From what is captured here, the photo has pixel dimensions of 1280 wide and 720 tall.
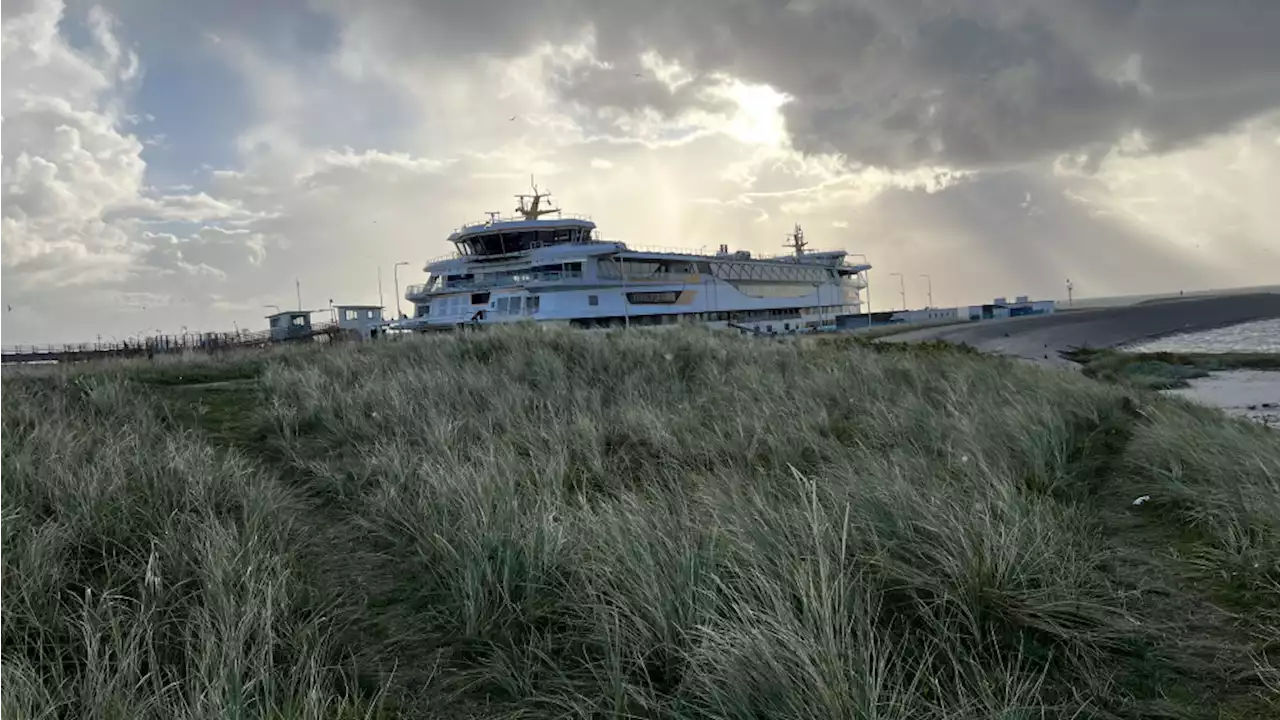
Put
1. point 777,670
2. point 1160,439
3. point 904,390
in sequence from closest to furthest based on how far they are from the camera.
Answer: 1. point 777,670
2. point 1160,439
3. point 904,390

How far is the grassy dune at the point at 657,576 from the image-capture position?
2564mm

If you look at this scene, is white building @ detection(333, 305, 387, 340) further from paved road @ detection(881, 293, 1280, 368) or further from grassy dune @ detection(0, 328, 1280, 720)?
grassy dune @ detection(0, 328, 1280, 720)

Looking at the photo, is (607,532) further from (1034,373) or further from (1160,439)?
(1034,373)

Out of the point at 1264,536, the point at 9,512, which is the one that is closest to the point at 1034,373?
the point at 1264,536

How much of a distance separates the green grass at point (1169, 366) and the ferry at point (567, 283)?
2302cm

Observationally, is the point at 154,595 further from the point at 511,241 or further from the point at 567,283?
the point at 511,241

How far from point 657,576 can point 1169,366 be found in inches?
1004

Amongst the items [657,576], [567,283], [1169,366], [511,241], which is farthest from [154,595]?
[511,241]

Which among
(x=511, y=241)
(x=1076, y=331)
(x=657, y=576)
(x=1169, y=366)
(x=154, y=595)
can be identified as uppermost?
(x=511, y=241)

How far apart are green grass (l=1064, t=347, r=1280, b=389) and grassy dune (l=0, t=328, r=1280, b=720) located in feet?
47.9

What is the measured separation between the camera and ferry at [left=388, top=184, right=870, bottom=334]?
153ft

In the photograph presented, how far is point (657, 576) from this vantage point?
3.32 meters

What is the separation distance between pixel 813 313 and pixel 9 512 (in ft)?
252

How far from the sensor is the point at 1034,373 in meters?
11.7
